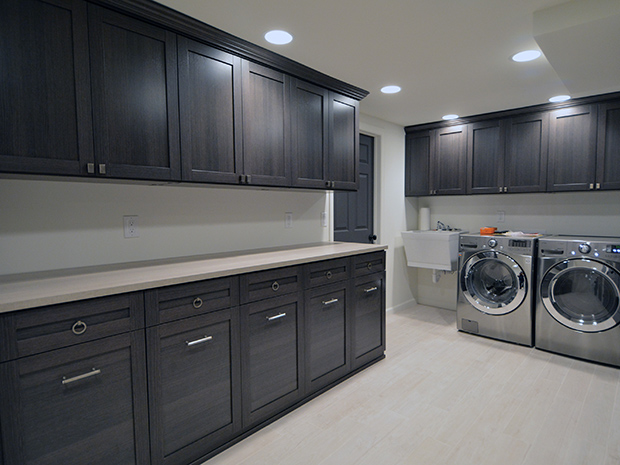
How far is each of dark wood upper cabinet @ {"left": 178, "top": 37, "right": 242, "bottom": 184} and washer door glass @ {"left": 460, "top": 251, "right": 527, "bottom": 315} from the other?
260 cm

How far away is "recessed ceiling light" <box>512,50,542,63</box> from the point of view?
7.47 feet

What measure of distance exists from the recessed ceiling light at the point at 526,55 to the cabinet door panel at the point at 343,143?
4.00 ft

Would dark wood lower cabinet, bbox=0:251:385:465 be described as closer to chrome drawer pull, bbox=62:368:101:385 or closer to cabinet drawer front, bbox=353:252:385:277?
chrome drawer pull, bbox=62:368:101:385

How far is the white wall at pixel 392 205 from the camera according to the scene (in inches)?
161

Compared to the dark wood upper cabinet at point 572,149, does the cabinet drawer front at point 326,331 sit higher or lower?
lower

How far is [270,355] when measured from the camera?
2.03 meters

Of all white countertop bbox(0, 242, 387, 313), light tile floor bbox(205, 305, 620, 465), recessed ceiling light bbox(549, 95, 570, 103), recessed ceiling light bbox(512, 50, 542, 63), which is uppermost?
recessed ceiling light bbox(549, 95, 570, 103)

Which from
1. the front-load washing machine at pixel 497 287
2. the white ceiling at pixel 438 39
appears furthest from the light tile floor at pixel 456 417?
the white ceiling at pixel 438 39

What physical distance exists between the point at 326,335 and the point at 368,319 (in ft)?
1.72

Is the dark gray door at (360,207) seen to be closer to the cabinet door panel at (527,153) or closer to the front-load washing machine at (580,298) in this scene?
the cabinet door panel at (527,153)

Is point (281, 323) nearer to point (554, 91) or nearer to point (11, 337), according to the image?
point (11, 337)

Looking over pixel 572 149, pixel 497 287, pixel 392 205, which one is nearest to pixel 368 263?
pixel 497 287

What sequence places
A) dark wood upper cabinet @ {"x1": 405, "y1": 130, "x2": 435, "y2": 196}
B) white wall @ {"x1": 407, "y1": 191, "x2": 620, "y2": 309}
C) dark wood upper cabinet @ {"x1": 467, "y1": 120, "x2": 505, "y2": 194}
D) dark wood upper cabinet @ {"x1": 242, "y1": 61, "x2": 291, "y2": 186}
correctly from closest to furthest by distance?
1. dark wood upper cabinet @ {"x1": 242, "y1": 61, "x2": 291, "y2": 186}
2. white wall @ {"x1": 407, "y1": 191, "x2": 620, "y2": 309}
3. dark wood upper cabinet @ {"x1": 467, "y1": 120, "x2": 505, "y2": 194}
4. dark wood upper cabinet @ {"x1": 405, "y1": 130, "x2": 435, "y2": 196}

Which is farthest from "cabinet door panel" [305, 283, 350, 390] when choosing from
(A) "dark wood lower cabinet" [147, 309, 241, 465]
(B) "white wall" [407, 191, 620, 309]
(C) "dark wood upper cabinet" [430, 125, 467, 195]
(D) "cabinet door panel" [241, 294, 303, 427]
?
(B) "white wall" [407, 191, 620, 309]
